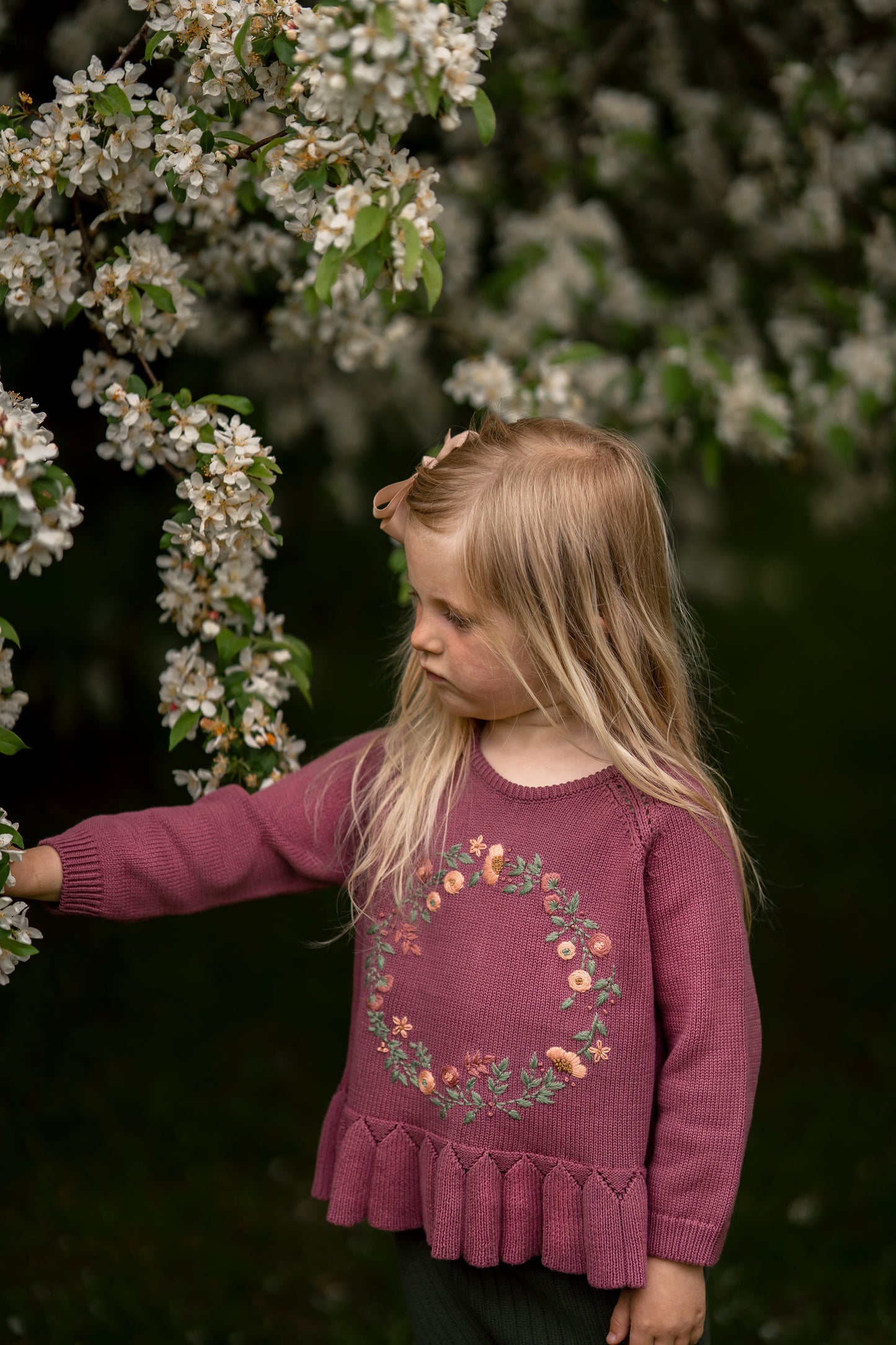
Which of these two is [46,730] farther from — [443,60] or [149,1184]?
[443,60]

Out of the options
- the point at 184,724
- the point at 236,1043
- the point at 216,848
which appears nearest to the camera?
the point at 216,848

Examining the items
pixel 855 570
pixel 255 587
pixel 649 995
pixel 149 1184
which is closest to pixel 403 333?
pixel 255 587

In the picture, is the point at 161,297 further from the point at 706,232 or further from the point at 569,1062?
the point at 706,232

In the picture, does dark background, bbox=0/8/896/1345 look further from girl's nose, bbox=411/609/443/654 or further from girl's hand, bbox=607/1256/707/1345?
girl's hand, bbox=607/1256/707/1345

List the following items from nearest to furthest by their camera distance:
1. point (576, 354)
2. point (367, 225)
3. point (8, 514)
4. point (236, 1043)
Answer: point (8, 514) < point (367, 225) < point (576, 354) < point (236, 1043)

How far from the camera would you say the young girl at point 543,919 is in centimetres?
166

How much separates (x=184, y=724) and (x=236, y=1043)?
2.32 meters

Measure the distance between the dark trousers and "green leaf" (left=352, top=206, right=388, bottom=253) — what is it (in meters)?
1.29

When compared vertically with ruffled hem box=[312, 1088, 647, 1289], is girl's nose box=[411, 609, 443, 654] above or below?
above

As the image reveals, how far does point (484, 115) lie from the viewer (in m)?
1.54

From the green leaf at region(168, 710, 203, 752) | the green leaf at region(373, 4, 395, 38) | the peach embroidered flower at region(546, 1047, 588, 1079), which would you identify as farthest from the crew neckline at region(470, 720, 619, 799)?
the green leaf at region(373, 4, 395, 38)

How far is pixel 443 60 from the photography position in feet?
4.63

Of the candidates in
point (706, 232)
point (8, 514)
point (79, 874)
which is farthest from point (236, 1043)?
point (8, 514)

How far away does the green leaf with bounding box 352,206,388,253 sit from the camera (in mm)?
1471
